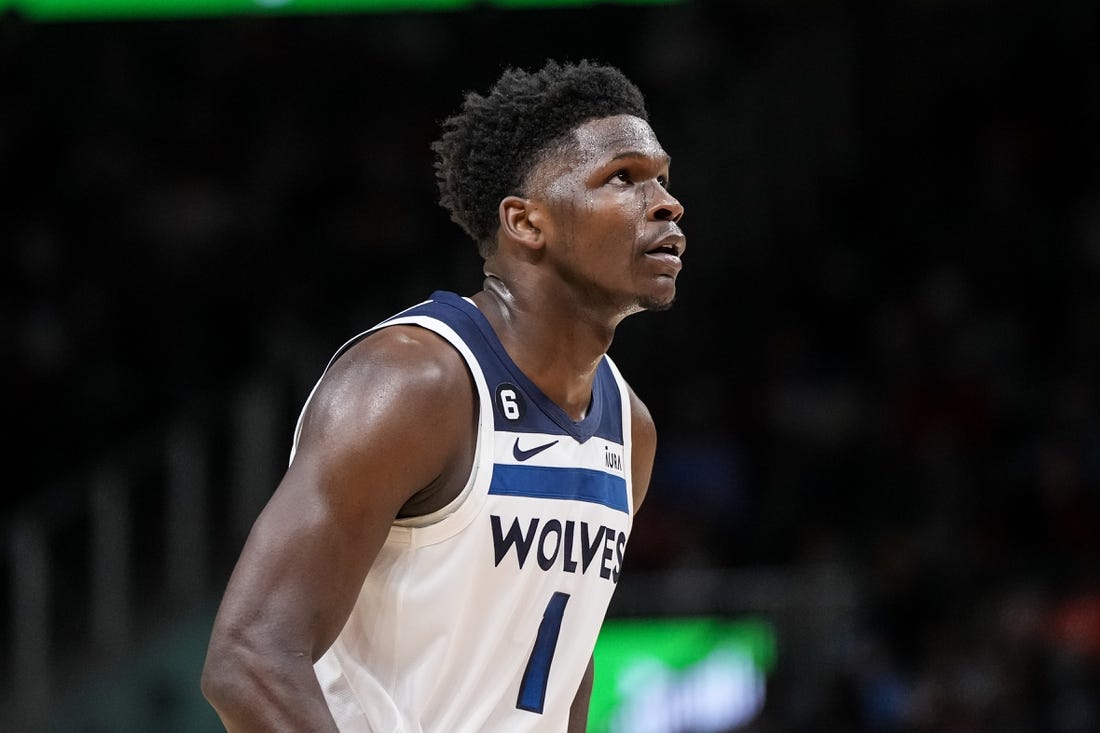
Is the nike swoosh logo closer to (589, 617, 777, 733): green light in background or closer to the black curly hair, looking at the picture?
the black curly hair

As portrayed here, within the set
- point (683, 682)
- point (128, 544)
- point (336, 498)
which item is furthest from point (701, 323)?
point (336, 498)

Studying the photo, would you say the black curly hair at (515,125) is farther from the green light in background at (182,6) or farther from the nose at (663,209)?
the green light in background at (182,6)

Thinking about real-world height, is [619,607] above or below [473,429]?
below

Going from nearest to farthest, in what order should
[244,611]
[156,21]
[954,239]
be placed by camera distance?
[244,611] → [954,239] → [156,21]

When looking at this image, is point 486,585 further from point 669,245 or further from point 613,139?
point 613,139

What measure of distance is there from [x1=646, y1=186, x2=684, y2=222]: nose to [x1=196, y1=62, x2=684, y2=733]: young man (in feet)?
0.04

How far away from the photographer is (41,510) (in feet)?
31.6

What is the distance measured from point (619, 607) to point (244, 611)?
5944 millimetres

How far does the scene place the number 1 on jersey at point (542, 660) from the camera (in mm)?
3373

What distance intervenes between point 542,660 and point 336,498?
668 millimetres

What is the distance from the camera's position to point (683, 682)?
8570 mm

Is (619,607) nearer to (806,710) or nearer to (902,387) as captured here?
(806,710)

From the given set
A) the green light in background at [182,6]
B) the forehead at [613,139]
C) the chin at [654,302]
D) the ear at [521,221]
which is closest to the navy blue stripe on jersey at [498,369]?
the ear at [521,221]

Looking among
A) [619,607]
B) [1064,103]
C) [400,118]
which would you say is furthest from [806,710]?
[400,118]
